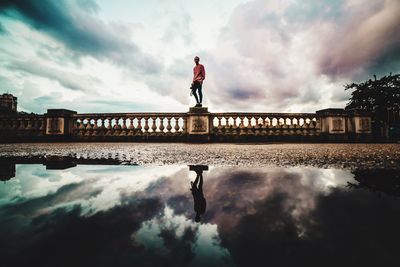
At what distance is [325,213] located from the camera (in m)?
1.03

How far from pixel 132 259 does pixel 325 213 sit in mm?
885

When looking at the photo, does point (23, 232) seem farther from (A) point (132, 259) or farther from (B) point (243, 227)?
(B) point (243, 227)

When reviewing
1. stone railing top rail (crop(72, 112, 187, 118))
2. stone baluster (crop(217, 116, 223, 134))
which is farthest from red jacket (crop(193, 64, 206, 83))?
stone baluster (crop(217, 116, 223, 134))

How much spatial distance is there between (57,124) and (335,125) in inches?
512

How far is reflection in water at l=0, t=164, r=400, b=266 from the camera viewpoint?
670mm

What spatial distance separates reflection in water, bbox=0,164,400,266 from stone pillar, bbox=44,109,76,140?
9.77 metres

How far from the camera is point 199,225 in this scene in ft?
3.01

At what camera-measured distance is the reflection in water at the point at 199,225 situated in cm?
67

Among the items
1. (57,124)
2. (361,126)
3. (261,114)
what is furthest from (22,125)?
(361,126)

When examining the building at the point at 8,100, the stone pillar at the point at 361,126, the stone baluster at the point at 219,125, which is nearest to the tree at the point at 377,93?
the stone pillar at the point at 361,126

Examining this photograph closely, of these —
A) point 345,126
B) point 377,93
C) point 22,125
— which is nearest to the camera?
point 345,126

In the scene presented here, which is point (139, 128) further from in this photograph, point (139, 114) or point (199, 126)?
point (199, 126)

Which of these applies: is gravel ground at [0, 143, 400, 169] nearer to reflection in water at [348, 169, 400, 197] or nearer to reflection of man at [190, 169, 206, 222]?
reflection in water at [348, 169, 400, 197]

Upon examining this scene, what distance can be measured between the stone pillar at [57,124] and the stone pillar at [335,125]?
12.1 metres
